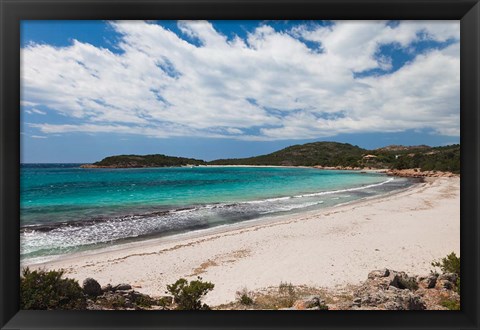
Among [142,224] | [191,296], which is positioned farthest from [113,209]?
[191,296]

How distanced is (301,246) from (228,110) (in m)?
2.24

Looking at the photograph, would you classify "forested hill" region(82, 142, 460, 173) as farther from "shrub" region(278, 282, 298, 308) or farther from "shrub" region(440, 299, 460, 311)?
"shrub" region(440, 299, 460, 311)

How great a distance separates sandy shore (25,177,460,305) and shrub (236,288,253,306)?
0.47ft

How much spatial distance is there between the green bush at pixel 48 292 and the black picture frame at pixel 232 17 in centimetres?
13

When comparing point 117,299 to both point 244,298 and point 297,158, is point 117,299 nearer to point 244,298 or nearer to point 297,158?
point 244,298

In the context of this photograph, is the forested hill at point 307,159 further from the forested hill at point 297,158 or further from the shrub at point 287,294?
the shrub at point 287,294

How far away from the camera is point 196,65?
9.17 feet

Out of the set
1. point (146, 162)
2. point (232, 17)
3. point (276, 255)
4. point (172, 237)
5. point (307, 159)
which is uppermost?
point (232, 17)

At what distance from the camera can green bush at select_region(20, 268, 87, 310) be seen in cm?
178

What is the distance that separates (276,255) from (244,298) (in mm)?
1413

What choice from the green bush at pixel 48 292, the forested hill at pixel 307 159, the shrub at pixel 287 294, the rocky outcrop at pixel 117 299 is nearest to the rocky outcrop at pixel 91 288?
the rocky outcrop at pixel 117 299

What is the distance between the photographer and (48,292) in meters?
1.85
